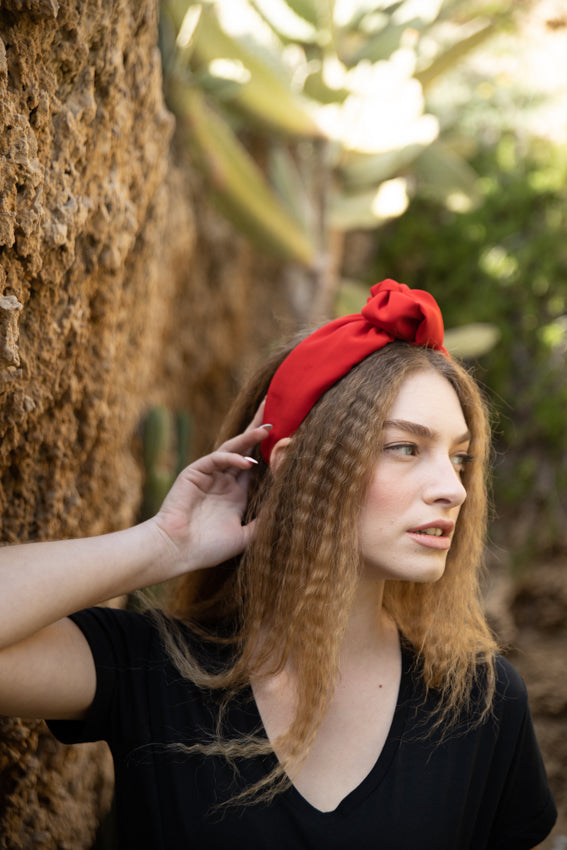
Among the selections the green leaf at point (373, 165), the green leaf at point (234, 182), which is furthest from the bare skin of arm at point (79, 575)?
the green leaf at point (373, 165)

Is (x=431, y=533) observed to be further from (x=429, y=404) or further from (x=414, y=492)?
(x=429, y=404)

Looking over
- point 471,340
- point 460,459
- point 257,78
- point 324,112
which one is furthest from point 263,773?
point 324,112

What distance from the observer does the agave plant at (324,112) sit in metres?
2.69

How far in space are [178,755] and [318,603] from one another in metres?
0.35

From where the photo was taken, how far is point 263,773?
4.22 feet

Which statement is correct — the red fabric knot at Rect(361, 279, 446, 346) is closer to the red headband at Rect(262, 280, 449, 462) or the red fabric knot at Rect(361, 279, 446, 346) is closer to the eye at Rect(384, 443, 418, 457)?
the red headband at Rect(262, 280, 449, 462)

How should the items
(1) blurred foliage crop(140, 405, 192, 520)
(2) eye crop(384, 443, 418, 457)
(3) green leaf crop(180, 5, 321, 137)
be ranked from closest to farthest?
(2) eye crop(384, 443, 418, 457) < (1) blurred foliage crop(140, 405, 192, 520) < (3) green leaf crop(180, 5, 321, 137)

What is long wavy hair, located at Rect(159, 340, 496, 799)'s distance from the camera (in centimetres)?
134

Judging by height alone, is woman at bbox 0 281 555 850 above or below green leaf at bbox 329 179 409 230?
below

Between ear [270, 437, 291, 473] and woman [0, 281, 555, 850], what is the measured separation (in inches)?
0.7

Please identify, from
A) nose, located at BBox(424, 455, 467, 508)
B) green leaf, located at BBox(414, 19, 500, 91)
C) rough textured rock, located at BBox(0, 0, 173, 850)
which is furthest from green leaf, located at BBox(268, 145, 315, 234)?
nose, located at BBox(424, 455, 467, 508)

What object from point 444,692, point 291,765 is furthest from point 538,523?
point 291,765

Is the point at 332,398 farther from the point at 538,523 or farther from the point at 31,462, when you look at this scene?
the point at 538,523

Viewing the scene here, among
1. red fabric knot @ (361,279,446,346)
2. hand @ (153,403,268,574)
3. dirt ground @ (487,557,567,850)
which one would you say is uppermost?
red fabric knot @ (361,279,446,346)
